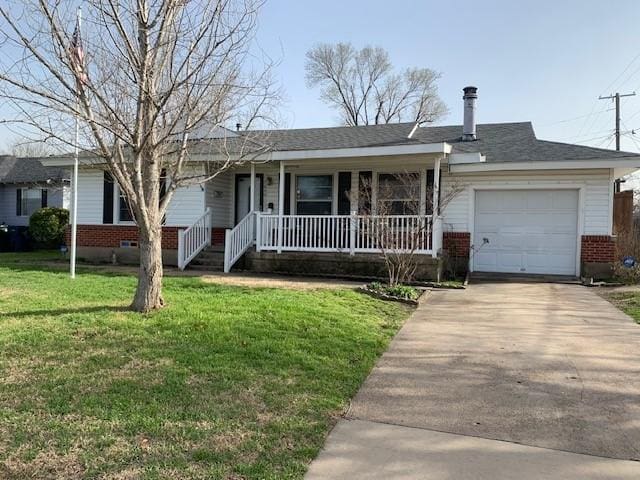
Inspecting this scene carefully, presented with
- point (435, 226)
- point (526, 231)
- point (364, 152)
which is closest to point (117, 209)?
point (364, 152)

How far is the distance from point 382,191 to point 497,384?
8.34 meters

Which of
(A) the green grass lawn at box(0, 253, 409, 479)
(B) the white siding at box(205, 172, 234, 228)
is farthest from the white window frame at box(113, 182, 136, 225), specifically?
(A) the green grass lawn at box(0, 253, 409, 479)

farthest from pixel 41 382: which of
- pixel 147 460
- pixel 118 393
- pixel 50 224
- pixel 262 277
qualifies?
pixel 50 224

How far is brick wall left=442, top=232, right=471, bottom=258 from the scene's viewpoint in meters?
12.9

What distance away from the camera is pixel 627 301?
29.0ft

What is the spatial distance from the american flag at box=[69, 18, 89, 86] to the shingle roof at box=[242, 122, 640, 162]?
15.4 ft

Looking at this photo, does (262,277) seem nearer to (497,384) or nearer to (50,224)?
(497,384)

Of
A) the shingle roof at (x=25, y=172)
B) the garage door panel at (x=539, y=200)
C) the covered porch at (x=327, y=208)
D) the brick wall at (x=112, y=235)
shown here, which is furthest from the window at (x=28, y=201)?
the garage door panel at (x=539, y=200)

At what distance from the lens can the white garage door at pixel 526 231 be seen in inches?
486

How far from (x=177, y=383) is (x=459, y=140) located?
41.6ft

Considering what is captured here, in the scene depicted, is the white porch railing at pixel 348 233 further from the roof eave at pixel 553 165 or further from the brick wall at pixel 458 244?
the roof eave at pixel 553 165

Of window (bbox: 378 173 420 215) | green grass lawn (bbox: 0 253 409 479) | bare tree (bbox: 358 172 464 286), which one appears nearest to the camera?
green grass lawn (bbox: 0 253 409 479)

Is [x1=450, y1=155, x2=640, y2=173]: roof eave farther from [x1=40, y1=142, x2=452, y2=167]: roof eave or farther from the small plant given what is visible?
the small plant

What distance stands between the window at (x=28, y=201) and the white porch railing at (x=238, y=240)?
577 inches
